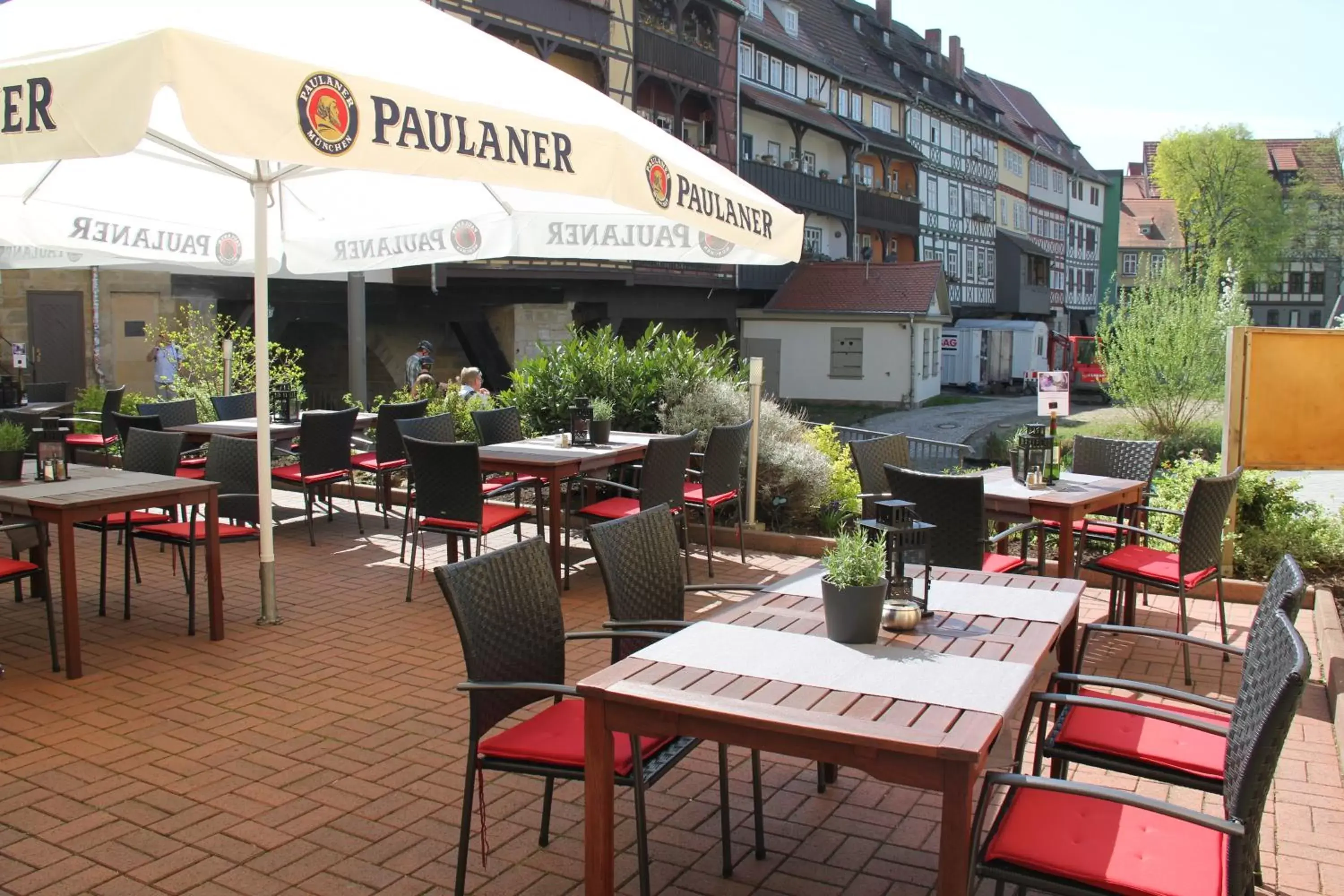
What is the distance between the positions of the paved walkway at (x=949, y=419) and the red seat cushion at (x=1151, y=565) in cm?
1918

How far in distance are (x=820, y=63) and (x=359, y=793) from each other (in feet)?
103

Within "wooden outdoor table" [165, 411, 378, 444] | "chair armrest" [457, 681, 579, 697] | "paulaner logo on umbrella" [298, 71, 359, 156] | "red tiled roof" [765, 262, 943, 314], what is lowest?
"chair armrest" [457, 681, 579, 697]

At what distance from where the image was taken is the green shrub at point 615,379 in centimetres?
923

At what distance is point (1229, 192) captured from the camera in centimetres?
5622

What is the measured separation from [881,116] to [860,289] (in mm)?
9167

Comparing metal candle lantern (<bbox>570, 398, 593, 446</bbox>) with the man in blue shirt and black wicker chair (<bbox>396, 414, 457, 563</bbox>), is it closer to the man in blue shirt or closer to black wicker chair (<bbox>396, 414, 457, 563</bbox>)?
black wicker chair (<bbox>396, 414, 457, 563</bbox>)

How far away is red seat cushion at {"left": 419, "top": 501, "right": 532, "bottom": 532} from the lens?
618 cm

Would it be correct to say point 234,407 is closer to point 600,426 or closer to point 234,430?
point 234,430

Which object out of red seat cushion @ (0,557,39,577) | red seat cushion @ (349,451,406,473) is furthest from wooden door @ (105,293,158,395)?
red seat cushion @ (0,557,39,577)

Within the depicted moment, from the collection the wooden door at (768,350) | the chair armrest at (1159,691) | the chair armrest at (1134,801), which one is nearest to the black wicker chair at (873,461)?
the chair armrest at (1159,691)

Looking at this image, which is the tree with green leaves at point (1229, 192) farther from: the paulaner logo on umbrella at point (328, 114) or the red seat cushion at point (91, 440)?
the paulaner logo on umbrella at point (328, 114)

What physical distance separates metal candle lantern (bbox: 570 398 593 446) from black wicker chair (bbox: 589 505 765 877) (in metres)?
3.31


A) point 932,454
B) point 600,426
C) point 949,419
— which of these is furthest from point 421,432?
point 949,419

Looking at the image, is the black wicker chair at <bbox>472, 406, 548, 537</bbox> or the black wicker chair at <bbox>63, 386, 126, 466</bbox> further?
the black wicker chair at <bbox>63, 386, 126, 466</bbox>
